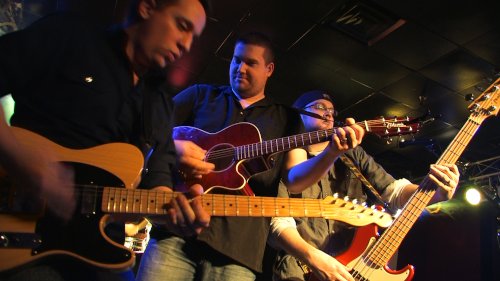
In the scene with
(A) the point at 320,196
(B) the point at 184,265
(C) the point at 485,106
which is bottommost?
(B) the point at 184,265

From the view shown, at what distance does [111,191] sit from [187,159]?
753mm

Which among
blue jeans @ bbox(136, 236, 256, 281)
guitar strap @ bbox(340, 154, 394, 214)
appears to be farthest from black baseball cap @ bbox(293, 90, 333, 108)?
blue jeans @ bbox(136, 236, 256, 281)

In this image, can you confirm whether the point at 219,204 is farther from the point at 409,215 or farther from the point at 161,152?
the point at 409,215

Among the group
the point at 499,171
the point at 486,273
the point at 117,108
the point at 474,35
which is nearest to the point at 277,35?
the point at 474,35

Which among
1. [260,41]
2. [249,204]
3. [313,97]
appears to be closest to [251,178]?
[249,204]

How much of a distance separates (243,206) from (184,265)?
1.80ft

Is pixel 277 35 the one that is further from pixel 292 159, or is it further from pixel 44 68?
pixel 44 68

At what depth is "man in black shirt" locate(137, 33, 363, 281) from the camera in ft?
6.71

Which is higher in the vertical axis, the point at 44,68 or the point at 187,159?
the point at 44,68

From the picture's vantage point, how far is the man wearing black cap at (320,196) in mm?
2490

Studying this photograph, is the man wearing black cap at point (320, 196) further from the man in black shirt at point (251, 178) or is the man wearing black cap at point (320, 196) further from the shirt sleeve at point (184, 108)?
the shirt sleeve at point (184, 108)

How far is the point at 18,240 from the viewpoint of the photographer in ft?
3.96

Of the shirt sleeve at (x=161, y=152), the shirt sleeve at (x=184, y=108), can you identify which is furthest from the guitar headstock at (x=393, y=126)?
the shirt sleeve at (x=161, y=152)

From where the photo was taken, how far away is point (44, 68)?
1440mm
